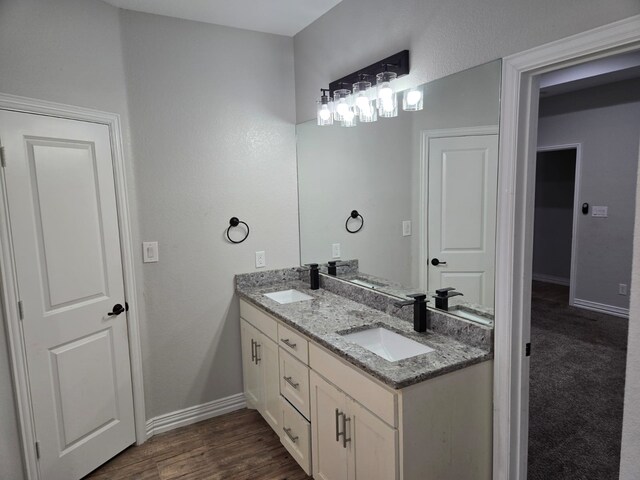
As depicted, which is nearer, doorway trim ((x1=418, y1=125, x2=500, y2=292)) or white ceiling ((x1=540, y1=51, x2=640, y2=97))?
doorway trim ((x1=418, y1=125, x2=500, y2=292))

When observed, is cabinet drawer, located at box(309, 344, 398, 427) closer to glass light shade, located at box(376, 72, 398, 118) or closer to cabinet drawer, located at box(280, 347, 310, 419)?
cabinet drawer, located at box(280, 347, 310, 419)

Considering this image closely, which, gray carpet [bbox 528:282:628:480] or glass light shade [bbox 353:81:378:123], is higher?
glass light shade [bbox 353:81:378:123]

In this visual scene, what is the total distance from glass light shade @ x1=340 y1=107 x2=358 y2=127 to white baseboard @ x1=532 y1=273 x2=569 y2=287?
17.5ft

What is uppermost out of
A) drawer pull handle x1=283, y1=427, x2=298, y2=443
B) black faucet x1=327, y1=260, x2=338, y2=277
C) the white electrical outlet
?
the white electrical outlet

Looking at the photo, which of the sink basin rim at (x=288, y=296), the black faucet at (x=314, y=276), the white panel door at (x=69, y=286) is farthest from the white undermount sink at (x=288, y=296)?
the white panel door at (x=69, y=286)

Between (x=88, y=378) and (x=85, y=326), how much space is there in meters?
0.30

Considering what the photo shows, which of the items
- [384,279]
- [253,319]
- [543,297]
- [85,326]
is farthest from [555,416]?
[543,297]

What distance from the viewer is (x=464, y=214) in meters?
1.83

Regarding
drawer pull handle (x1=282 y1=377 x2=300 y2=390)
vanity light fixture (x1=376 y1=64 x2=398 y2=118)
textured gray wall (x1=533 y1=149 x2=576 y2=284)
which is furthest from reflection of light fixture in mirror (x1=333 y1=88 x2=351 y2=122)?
textured gray wall (x1=533 y1=149 x2=576 y2=284)

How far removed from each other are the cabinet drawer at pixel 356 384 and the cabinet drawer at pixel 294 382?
127mm

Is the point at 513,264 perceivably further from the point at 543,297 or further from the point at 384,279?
the point at 543,297

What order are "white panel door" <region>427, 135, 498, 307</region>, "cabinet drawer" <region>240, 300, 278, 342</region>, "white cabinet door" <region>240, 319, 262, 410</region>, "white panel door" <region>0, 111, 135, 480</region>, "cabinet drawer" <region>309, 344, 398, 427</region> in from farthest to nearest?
"white cabinet door" <region>240, 319, 262, 410</region> < "cabinet drawer" <region>240, 300, 278, 342</region> < "white panel door" <region>0, 111, 135, 480</region> < "white panel door" <region>427, 135, 498, 307</region> < "cabinet drawer" <region>309, 344, 398, 427</region>

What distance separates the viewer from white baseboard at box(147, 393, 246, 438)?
2.66m

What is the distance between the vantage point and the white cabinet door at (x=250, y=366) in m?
2.66
